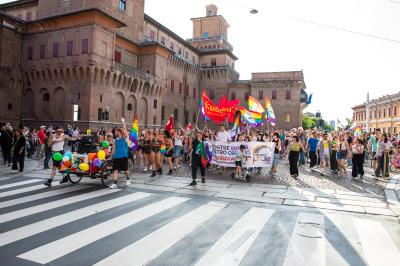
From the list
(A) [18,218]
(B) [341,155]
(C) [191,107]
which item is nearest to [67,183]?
(A) [18,218]

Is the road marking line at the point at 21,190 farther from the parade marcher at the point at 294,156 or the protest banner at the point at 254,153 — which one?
the parade marcher at the point at 294,156

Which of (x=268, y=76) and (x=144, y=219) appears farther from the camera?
(x=268, y=76)

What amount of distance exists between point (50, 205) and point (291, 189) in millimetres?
6997

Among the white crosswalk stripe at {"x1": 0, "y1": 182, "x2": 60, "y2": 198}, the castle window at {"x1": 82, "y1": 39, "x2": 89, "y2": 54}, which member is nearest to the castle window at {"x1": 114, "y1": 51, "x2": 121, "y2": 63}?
the castle window at {"x1": 82, "y1": 39, "x2": 89, "y2": 54}

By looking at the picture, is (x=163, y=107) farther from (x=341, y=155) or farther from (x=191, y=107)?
(x=341, y=155)

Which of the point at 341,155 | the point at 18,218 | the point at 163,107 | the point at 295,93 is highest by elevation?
the point at 295,93

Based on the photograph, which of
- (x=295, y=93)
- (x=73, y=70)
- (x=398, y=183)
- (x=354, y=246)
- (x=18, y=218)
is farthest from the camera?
(x=295, y=93)

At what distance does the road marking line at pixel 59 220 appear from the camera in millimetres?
4909

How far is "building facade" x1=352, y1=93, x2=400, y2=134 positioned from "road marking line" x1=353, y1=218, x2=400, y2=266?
Result: 61528mm

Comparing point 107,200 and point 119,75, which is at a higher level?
point 119,75

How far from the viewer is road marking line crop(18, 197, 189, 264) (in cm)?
421

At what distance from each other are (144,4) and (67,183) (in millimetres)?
37388

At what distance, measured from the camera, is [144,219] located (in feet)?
19.9

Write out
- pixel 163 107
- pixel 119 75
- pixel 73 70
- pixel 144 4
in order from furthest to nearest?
pixel 163 107
pixel 144 4
pixel 119 75
pixel 73 70
